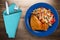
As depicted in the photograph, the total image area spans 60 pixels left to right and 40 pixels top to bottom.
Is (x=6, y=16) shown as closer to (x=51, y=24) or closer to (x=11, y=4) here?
(x=11, y=4)

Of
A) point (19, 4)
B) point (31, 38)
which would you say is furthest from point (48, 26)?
point (19, 4)

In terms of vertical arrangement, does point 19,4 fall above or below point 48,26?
above

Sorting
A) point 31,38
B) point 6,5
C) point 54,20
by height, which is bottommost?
point 31,38

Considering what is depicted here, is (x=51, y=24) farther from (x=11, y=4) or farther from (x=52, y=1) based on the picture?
(x=11, y=4)

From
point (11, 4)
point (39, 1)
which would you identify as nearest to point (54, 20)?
point (39, 1)

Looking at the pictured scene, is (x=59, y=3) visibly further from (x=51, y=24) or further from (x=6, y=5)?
(x=6, y=5)

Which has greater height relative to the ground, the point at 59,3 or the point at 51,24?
the point at 59,3
